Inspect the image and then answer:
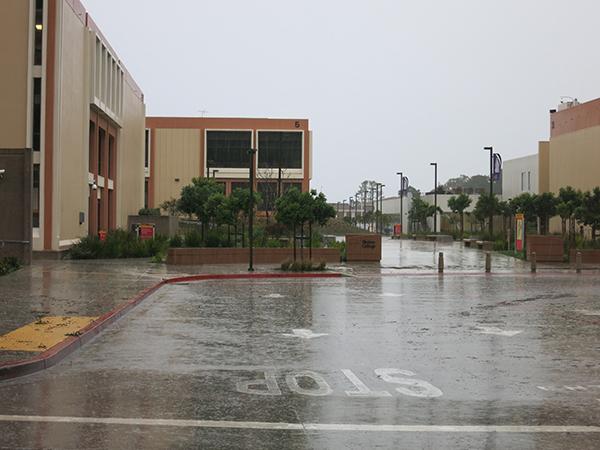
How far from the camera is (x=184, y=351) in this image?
40.7 feet

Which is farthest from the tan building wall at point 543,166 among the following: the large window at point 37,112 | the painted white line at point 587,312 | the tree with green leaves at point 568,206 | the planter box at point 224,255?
the painted white line at point 587,312

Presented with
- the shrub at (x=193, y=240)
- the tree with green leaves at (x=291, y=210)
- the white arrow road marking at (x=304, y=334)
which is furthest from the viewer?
the shrub at (x=193, y=240)

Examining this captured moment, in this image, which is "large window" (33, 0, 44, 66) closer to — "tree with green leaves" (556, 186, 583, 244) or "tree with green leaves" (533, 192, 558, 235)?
"tree with green leaves" (556, 186, 583, 244)

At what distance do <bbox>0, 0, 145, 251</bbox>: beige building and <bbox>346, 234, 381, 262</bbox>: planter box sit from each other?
13.9m

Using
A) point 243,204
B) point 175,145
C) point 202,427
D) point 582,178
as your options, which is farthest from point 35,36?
point 175,145

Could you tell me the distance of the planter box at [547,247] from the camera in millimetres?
40625

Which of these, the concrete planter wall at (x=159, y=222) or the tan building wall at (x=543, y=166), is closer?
the concrete planter wall at (x=159, y=222)

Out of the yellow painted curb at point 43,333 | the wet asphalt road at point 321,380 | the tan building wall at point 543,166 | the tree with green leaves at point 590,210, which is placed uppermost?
the tan building wall at point 543,166

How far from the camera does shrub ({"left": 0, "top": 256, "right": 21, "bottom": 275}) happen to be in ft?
86.9

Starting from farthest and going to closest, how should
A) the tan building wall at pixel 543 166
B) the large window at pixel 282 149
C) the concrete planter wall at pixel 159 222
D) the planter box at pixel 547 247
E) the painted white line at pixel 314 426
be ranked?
the large window at pixel 282 149 < the tan building wall at pixel 543 166 < the concrete planter wall at pixel 159 222 < the planter box at pixel 547 247 < the painted white line at pixel 314 426

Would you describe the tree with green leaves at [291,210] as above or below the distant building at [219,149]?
below

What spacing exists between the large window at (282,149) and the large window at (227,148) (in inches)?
74.5

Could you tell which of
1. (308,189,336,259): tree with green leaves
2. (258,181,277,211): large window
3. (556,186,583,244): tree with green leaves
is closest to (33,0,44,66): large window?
(308,189,336,259): tree with green leaves

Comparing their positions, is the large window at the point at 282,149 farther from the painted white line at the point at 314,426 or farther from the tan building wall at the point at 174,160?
the painted white line at the point at 314,426
